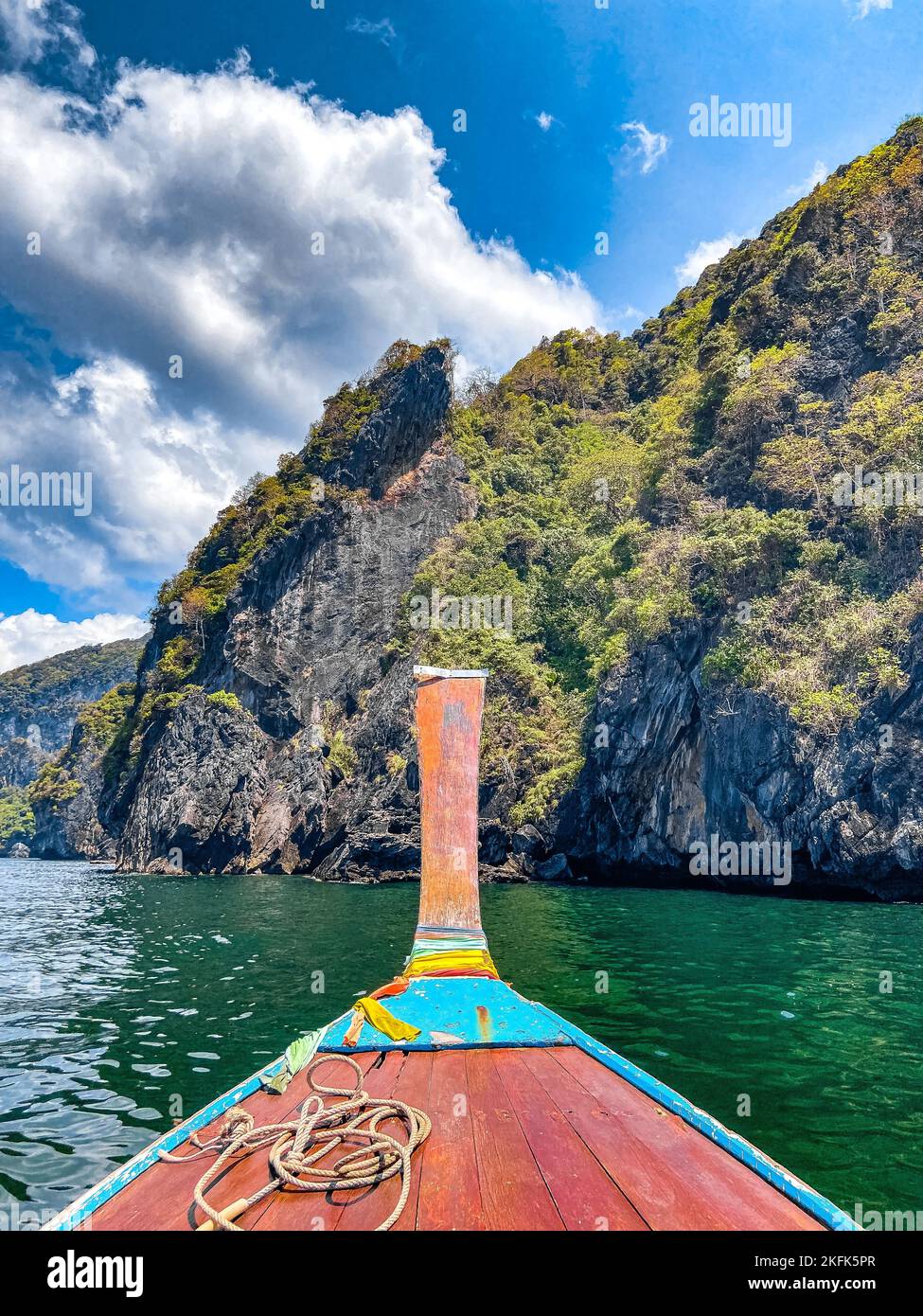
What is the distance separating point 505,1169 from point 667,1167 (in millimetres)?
803

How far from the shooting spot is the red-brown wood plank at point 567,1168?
279 centimetres

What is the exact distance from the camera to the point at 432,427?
59.3 meters

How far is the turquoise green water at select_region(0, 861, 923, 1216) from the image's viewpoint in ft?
18.6

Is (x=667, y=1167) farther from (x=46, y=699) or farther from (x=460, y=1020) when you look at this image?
(x=46, y=699)

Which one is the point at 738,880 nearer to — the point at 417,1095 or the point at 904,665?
the point at 904,665

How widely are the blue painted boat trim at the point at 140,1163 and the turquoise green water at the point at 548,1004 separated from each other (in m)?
1.94

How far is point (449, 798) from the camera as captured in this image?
8875mm

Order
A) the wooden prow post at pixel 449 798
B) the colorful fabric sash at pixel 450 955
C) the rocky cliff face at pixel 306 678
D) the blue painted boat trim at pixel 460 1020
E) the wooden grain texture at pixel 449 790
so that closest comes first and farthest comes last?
the blue painted boat trim at pixel 460 1020, the colorful fabric sash at pixel 450 955, the wooden prow post at pixel 449 798, the wooden grain texture at pixel 449 790, the rocky cliff face at pixel 306 678

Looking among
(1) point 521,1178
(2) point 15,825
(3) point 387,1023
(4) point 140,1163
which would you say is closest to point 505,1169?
(1) point 521,1178

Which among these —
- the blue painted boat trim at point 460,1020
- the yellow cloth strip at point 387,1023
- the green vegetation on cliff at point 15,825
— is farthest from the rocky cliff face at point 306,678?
the green vegetation on cliff at point 15,825

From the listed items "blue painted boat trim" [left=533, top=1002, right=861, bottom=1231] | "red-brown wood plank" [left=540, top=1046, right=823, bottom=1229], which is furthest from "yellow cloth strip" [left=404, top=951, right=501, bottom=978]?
"red-brown wood plank" [left=540, top=1046, right=823, bottom=1229]

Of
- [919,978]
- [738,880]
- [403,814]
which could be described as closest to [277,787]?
[403,814]

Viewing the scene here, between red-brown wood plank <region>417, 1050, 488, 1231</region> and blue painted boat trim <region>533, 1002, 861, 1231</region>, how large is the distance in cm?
111

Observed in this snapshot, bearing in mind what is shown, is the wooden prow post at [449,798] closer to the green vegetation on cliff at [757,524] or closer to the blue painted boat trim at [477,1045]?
the blue painted boat trim at [477,1045]
